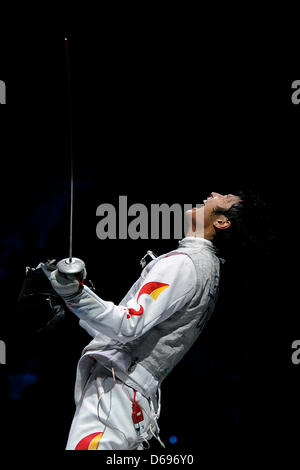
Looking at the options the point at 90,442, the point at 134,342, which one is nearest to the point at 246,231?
the point at 134,342

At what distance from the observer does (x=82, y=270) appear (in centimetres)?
120

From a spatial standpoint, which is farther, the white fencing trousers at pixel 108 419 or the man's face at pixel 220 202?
the man's face at pixel 220 202

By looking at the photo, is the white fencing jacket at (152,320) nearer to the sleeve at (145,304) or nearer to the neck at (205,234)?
the sleeve at (145,304)

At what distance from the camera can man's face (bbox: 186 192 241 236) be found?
1.56 m

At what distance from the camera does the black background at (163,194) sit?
203 cm

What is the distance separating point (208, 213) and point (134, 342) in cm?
53

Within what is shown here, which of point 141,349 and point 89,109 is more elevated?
point 89,109

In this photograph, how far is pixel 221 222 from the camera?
155 cm

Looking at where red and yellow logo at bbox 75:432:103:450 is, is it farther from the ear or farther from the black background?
the black background

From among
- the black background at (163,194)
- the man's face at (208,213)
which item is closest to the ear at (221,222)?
the man's face at (208,213)

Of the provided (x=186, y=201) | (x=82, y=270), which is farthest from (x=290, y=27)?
(x=82, y=270)

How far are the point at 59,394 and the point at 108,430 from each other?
917mm

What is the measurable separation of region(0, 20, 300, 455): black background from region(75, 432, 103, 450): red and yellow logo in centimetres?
87

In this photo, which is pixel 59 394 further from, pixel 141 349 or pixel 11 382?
pixel 141 349
